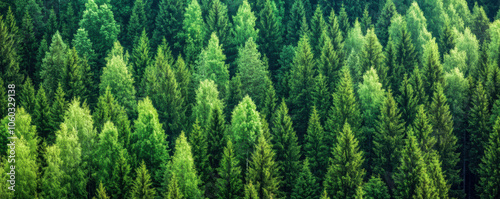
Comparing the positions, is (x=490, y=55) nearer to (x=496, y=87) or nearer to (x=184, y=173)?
(x=496, y=87)

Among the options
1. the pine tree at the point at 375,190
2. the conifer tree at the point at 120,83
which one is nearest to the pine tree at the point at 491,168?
the pine tree at the point at 375,190

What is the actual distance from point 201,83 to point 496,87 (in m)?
38.8

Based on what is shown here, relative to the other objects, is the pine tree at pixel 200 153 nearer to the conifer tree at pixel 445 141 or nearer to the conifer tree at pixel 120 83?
the conifer tree at pixel 120 83

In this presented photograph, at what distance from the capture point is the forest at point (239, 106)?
63688 mm

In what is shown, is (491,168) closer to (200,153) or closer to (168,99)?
(200,153)

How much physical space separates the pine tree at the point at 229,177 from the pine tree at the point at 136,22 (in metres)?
38.0

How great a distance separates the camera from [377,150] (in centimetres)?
7025

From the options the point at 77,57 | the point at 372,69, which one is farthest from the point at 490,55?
the point at 77,57

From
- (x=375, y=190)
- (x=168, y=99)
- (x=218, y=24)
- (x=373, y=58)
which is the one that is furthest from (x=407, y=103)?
(x=218, y=24)

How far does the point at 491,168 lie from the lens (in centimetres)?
6619

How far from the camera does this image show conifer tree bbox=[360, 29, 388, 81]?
82.2 m

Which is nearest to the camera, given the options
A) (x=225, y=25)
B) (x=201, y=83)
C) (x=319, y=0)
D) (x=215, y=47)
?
(x=201, y=83)

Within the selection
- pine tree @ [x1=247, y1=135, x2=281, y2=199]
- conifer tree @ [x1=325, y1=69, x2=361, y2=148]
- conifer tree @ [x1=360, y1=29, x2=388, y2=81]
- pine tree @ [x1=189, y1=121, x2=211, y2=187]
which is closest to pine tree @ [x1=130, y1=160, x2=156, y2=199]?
pine tree @ [x1=189, y1=121, x2=211, y2=187]

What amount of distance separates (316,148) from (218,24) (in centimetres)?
3095
